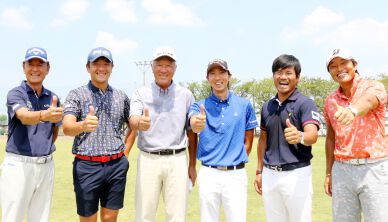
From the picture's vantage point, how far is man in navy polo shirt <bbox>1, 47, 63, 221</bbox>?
5262 mm

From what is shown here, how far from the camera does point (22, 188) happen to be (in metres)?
5.26


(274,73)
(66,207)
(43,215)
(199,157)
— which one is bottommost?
(66,207)

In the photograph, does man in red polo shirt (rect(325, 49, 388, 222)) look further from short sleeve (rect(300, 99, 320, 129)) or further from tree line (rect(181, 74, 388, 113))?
tree line (rect(181, 74, 388, 113))

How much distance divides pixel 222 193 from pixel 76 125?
2189 millimetres

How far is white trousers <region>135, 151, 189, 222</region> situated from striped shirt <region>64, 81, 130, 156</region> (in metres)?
0.50

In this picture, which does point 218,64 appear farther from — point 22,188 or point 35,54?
point 22,188

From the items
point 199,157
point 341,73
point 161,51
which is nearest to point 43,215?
point 199,157

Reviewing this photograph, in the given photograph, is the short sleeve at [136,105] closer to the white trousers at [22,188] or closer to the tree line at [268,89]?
the white trousers at [22,188]

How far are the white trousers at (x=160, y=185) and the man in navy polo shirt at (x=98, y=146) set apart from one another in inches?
11.2

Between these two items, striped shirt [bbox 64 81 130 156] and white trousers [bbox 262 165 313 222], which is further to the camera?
striped shirt [bbox 64 81 130 156]

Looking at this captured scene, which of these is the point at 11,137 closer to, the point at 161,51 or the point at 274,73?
the point at 161,51

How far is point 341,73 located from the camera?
4.95m

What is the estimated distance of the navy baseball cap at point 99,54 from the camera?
5.47 meters

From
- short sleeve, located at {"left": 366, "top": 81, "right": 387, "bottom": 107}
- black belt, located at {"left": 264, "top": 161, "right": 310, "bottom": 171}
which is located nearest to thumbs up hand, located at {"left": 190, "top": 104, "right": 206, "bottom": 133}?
black belt, located at {"left": 264, "top": 161, "right": 310, "bottom": 171}
